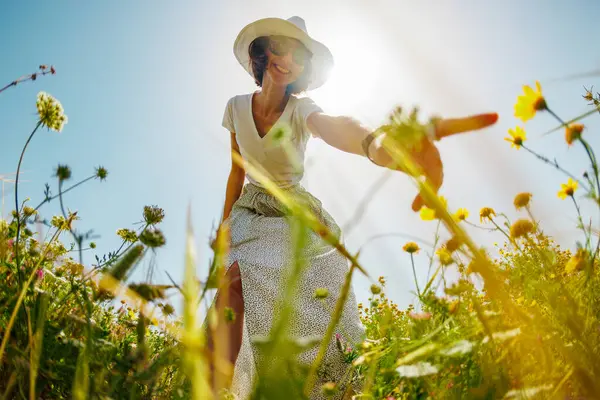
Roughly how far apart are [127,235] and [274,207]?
0.93m

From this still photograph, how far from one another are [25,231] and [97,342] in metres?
1.02

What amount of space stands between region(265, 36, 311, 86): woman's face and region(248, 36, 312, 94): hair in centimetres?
6

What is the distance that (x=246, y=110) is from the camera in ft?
9.16

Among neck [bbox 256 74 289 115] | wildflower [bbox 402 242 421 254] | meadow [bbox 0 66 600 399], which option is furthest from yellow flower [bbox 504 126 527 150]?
neck [bbox 256 74 289 115]

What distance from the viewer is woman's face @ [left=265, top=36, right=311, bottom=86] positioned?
8.61ft

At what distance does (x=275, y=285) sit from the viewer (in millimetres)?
2123

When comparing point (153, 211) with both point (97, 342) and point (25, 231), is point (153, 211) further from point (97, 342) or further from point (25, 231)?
point (97, 342)

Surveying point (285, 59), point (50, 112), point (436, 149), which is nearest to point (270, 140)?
point (285, 59)

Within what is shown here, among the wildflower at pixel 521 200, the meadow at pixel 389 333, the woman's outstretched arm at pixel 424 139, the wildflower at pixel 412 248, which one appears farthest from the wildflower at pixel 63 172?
the wildflower at pixel 521 200

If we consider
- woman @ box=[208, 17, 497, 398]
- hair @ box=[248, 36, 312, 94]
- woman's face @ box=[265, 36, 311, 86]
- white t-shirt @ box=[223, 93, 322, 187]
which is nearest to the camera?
woman @ box=[208, 17, 497, 398]

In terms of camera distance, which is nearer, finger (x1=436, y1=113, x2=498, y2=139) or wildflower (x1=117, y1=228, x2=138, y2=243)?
finger (x1=436, y1=113, x2=498, y2=139)

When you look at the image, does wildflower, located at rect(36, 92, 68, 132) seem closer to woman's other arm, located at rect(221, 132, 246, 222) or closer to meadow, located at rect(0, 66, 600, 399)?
meadow, located at rect(0, 66, 600, 399)

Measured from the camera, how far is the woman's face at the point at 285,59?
262 cm

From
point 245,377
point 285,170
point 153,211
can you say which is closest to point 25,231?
point 153,211
